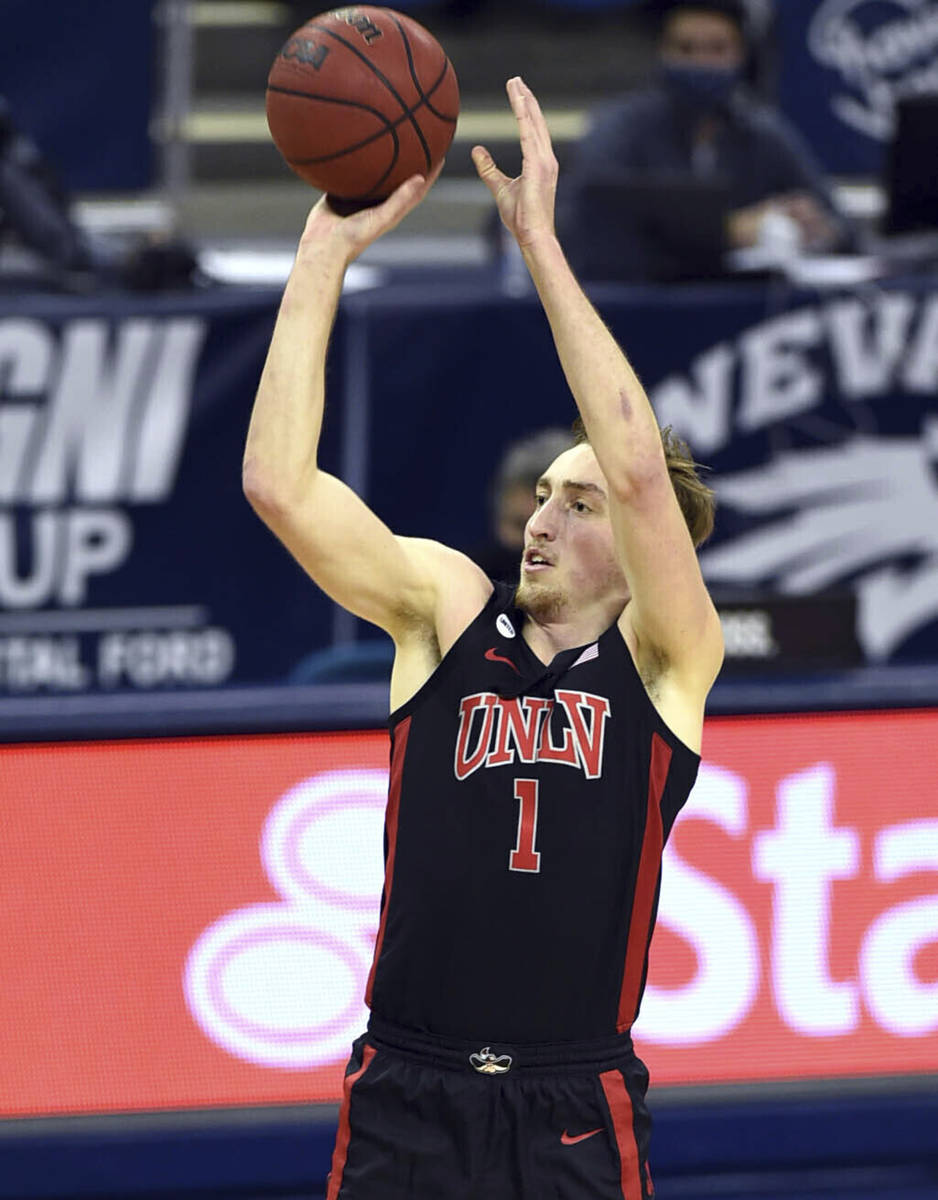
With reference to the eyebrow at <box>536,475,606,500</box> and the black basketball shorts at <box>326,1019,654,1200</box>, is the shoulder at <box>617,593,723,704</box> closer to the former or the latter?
the eyebrow at <box>536,475,606,500</box>

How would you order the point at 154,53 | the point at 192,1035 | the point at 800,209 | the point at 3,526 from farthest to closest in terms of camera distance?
the point at 154,53 < the point at 800,209 < the point at 3,526 < the point at 192,1035

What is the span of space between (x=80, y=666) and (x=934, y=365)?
3.59m

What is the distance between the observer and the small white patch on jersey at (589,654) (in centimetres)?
342

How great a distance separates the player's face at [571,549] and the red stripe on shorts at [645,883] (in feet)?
1.02

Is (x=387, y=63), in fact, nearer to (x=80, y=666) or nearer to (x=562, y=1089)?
(x=562, y=1089)

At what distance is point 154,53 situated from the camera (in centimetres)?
1009

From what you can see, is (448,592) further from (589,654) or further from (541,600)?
(589,654)

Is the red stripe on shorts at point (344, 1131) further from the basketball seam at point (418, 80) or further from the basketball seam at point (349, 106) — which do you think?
the basketball seam at point (418, 80)

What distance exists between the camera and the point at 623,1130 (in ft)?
10.8

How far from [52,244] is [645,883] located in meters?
5.60

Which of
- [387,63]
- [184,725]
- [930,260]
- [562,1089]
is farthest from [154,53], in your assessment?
[562,1089]

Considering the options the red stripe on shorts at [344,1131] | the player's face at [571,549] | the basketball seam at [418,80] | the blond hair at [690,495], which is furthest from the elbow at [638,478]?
the red stripe on shorts at [344,1131]

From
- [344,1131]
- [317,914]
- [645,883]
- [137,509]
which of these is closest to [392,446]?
[137,509]

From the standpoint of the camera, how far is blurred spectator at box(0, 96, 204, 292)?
306 inches
